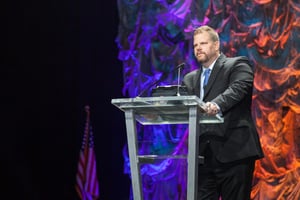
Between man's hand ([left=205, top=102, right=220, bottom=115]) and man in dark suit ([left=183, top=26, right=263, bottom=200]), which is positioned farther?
man in dark suit ([left=183, top=26, right=263, bottom=200])

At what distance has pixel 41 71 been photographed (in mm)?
4895

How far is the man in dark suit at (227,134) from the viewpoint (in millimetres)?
2521

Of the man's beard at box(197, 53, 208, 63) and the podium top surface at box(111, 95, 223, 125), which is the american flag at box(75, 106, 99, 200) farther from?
the podium top surface at box(111, 95, 223, 125)

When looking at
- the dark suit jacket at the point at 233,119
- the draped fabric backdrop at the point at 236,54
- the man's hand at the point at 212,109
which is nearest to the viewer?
the man's hand at the point at 212,109

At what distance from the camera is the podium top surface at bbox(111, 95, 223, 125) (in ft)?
6.82

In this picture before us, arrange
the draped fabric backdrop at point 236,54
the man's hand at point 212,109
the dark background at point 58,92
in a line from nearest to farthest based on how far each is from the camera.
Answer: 1. the man's hand at point 212,109
2. the draped fabric backdrop at point 236,54
3. the dark background at point 58,92

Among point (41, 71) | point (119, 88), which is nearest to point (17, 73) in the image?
point (41, 71)

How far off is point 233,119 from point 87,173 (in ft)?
8.82

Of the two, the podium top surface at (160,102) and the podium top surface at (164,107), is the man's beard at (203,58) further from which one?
the podium top surface at (160,102)

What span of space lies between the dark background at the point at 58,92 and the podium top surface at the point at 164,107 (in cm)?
256

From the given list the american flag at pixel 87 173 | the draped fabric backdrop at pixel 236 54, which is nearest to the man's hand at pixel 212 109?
the draped fabric backdrop at pixel 236 54

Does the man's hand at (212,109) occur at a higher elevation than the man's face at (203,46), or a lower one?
lower

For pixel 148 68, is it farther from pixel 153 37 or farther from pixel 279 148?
pixel 279 148

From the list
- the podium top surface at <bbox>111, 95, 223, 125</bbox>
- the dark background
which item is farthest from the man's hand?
the dark background
